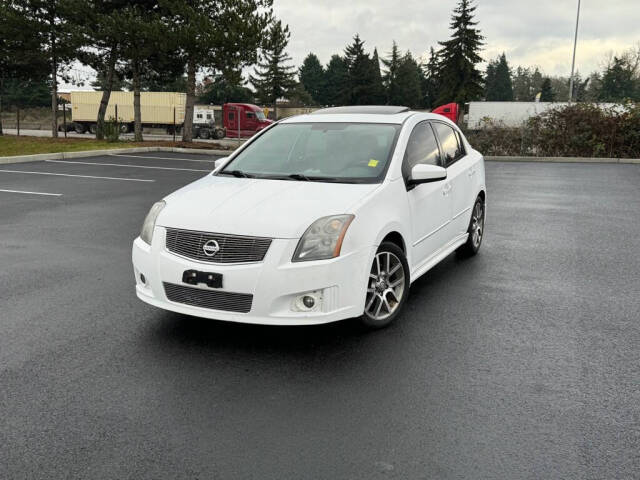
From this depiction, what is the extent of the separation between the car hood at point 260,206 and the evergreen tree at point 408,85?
8496 cm

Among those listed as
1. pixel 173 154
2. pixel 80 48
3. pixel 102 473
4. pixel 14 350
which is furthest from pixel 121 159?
pixel 102 473

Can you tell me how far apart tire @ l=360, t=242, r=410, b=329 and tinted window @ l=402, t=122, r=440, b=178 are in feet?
2.55

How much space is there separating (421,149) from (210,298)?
2.59 meters

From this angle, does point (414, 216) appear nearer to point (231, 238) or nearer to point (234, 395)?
point (231, 238)

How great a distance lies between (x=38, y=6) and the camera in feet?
91.8

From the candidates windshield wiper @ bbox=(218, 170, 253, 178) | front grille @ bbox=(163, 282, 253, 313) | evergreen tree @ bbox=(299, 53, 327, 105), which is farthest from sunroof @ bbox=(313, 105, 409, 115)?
evergreen tree @ bbox=(299, 53, 327, 105)

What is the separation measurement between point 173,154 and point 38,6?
1115 cm

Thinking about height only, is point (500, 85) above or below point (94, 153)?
above

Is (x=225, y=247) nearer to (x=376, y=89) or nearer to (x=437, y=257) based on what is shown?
(x=437, y=257)

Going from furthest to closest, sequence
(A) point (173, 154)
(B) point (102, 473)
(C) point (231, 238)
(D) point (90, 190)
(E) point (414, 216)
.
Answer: (A) point (173, 154), (D) point (90, 190), (E) point (414, 216), (C) point (231, 238), (B) point (102, 473)

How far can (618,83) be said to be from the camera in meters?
90.6

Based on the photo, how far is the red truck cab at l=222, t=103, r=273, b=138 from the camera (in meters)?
38.8

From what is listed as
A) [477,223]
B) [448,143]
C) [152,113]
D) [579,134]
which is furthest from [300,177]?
[152,113]

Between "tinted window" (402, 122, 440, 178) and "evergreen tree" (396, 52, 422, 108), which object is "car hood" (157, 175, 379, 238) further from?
"evergreen tree" (396, 52, 422, 108)
